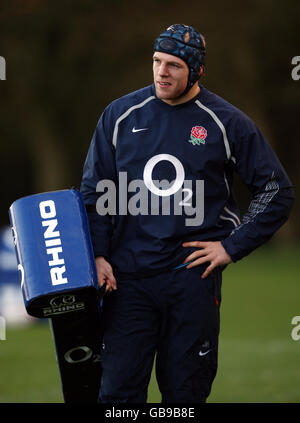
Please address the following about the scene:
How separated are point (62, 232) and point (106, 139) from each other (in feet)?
1.88

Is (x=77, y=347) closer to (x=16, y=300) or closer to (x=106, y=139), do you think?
(x=106, y=139)

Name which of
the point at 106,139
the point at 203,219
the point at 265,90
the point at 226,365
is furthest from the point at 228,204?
the point at 265,90

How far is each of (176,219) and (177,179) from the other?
21 centimetres

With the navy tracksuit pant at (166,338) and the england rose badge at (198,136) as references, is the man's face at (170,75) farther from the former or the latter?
the navy tracksuit pant at (166,338)

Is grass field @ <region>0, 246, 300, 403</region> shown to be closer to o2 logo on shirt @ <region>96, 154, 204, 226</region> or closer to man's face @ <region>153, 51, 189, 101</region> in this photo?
o2 logo on shirt @ <region>96, 154, 204, 226</region>

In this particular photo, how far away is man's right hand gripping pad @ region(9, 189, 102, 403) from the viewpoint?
4281 mm

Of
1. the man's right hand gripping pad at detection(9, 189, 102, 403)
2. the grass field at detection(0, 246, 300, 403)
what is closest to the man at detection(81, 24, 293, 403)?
the man's right hand gripping pad at detection(9, 189, 102, 403)

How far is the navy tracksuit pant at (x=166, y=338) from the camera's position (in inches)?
173

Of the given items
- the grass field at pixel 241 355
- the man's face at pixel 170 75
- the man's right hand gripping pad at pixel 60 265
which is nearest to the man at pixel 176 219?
the man's face at pixel 170 75

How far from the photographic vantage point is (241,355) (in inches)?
367

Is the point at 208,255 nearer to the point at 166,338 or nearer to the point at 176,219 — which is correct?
the point at 176,219

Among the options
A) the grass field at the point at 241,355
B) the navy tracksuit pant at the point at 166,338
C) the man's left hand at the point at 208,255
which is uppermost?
the man's left hand at the point at 208,255

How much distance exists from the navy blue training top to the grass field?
2.63m
